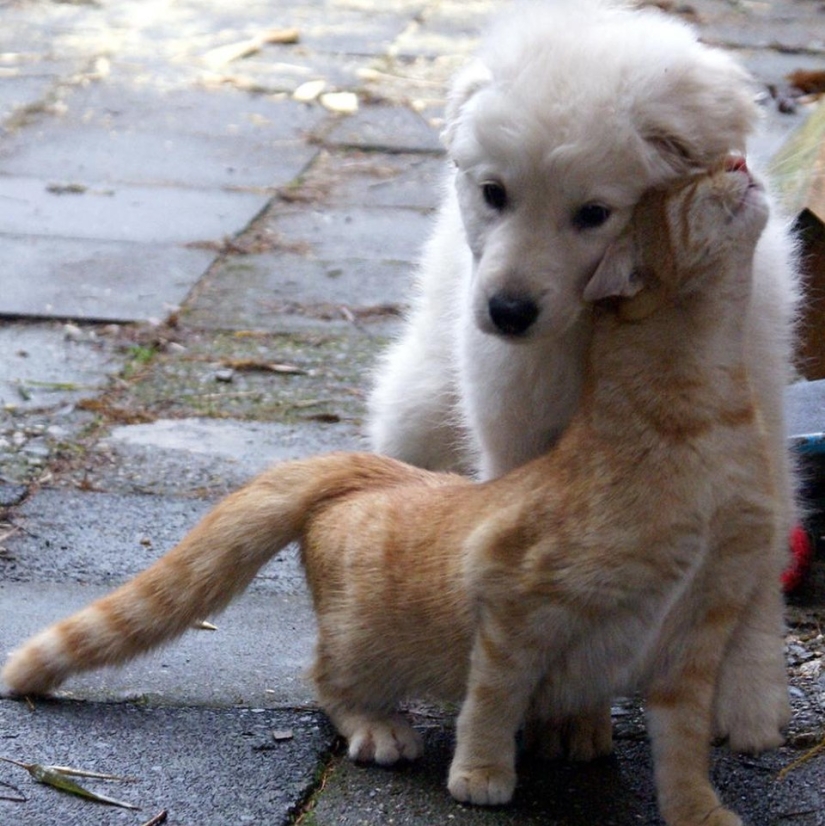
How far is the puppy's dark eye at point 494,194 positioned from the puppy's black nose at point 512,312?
0.70 ft

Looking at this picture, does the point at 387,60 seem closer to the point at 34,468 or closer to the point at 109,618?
the point at 34,468

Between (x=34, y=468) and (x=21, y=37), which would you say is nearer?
(x=34, y=468)

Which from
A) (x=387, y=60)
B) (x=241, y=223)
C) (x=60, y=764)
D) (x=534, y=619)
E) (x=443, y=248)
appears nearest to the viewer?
(x=534, y=619)

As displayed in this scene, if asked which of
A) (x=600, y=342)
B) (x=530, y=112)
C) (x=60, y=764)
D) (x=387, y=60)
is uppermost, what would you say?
(x=530, y=112)

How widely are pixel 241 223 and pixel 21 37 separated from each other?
3420 millimetres

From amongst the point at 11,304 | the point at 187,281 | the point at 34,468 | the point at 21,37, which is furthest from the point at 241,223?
the point at 21,37

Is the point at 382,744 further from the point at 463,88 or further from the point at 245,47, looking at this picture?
the point at 245,47

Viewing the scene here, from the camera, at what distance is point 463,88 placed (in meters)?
2.91

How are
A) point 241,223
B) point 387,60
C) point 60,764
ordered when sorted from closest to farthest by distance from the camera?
point 60,764, point 241,223, point 387,60

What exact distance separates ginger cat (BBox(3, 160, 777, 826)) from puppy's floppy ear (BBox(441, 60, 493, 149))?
48 cm

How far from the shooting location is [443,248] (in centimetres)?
373

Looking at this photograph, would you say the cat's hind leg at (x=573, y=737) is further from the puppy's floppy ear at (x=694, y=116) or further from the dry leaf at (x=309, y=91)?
the dry leaf at (x=309, y=91)

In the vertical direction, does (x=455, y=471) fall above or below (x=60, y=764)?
below

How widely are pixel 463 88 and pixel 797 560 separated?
1298 mm
